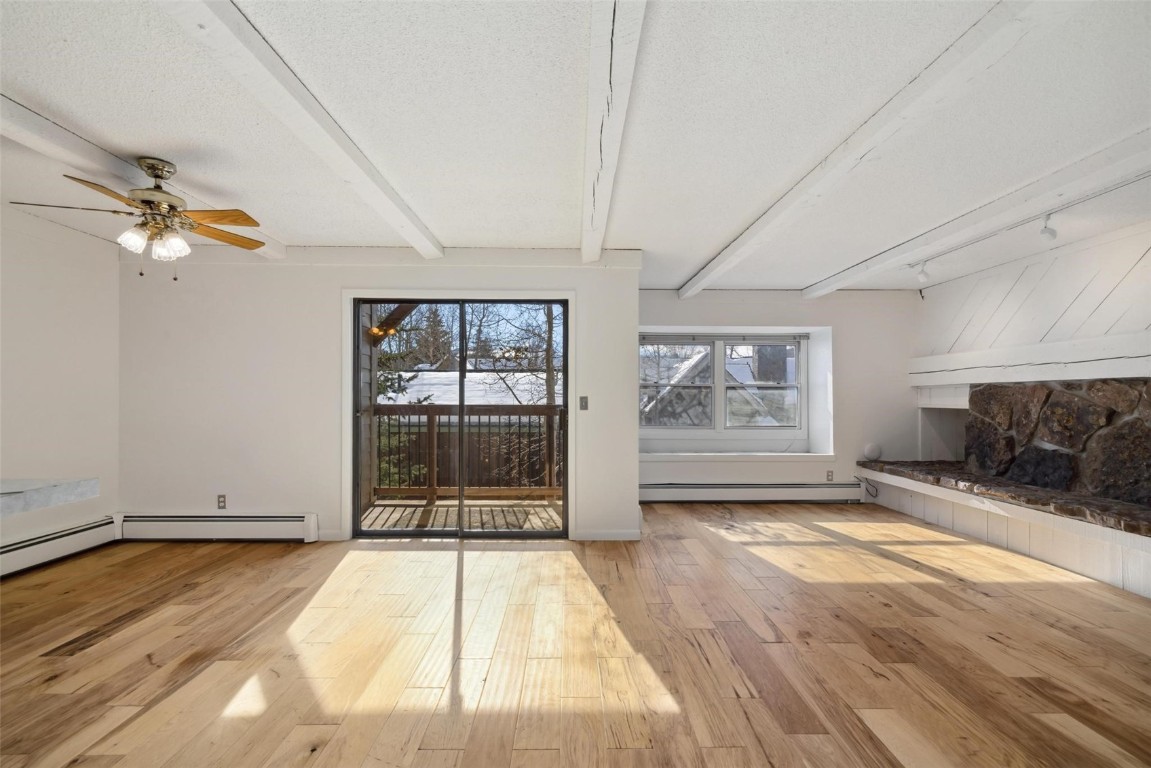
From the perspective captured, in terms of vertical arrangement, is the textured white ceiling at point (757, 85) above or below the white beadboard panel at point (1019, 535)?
above

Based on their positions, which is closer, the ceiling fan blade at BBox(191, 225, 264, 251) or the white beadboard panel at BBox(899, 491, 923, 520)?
the ceiling fan blade at BBox(191, 225, 264, 251)

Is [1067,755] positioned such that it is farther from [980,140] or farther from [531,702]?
[980,140]

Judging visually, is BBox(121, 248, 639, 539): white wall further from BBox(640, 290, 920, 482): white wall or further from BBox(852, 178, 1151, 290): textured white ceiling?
BBox(852, 178, 1151, 290): textured white ceiling

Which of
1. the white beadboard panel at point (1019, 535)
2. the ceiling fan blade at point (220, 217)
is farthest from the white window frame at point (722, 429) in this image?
the ceiling fan blade at point (220, 217)

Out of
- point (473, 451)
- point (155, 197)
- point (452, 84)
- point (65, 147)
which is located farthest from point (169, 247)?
point (473, 451)

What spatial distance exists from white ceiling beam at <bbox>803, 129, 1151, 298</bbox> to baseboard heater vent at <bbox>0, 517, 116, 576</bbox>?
21.1 ft

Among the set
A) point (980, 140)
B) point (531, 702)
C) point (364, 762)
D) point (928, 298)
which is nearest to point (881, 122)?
point (980, 140)

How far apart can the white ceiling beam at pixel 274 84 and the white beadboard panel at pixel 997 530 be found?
5015mm

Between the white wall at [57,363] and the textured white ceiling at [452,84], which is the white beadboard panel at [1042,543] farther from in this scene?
the white wall at [57,363]

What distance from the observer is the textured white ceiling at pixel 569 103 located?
175 centimetres

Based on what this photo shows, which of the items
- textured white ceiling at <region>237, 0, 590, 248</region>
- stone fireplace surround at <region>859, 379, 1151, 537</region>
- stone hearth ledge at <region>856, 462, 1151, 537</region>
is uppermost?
textured white ceiling at <region>237, 0, 590, 248</region>

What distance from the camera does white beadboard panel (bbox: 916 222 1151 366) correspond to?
363 cm

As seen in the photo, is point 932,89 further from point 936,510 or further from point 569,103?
point 936,510

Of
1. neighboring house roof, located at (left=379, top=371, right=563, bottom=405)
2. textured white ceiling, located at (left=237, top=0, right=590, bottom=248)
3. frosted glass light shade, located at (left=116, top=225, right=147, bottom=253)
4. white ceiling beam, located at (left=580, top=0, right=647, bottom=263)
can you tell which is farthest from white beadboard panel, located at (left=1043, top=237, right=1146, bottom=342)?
frosted glass light shade, located at (left=116, top=225, right=147, bottom=253)
